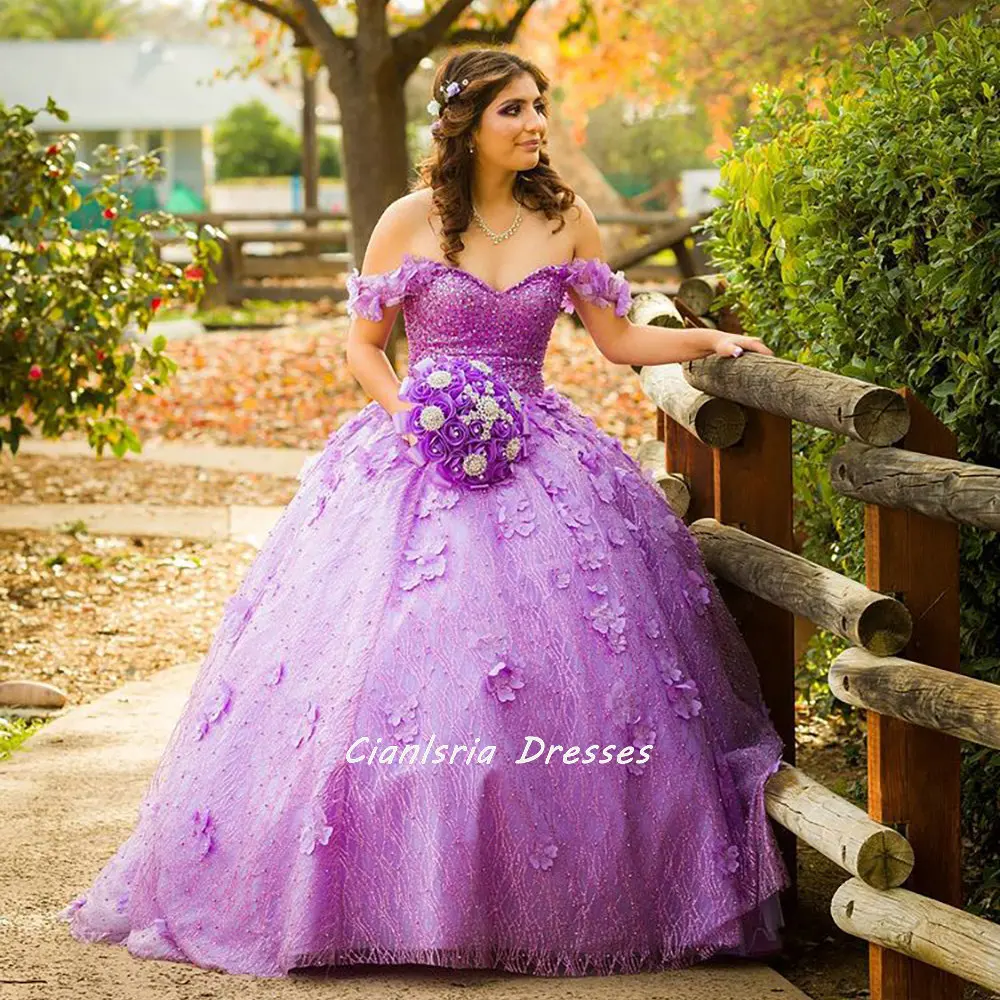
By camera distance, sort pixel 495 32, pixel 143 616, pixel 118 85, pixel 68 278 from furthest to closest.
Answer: pixel 118 85
pixel 495 32
pixel 68 278
pixel 143 616

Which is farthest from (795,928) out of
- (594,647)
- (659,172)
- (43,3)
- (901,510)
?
(43,3)

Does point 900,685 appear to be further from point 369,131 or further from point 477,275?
point 369,131

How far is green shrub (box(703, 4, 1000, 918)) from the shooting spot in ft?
11.7

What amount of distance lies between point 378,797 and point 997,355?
1547 millimetres

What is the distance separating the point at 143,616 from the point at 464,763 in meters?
4.37

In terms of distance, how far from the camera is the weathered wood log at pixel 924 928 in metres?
3.16

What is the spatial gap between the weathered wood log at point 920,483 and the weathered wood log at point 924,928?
0.74m

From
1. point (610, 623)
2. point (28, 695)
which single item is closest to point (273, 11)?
point (28, 695)

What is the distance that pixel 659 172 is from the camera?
152 feet

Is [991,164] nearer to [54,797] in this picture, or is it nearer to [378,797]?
[378,797]

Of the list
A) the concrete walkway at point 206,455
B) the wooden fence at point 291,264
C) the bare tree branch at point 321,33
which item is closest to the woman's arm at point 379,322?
the concrete walkway at point 206,455

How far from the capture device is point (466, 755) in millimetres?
3688

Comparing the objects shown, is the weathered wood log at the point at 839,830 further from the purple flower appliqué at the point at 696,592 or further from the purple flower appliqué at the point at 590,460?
the purple flower appliqué at the point at 590,460

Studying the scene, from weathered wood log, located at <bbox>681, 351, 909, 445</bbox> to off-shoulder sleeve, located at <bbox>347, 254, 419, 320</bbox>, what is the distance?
764 millimetres
